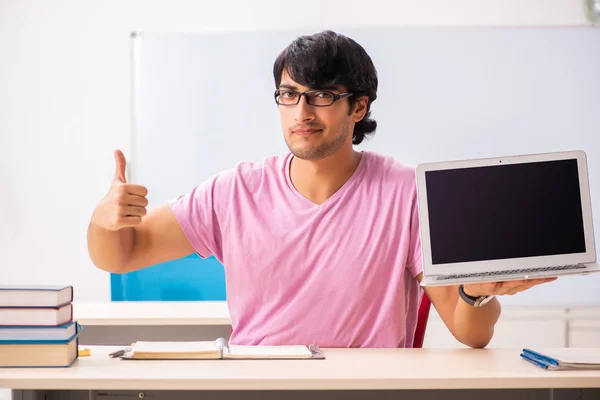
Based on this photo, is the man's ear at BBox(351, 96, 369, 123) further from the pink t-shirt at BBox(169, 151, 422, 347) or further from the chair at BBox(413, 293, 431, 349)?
the chair at BBox(413, 293, 431, 349)

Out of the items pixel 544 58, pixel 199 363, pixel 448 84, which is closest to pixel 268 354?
pixel 199 363

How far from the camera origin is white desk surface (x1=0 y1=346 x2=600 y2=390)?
124 cm

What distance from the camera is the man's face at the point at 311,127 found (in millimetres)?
1693

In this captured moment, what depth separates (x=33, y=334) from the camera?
137 centimetres

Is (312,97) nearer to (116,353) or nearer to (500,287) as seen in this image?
(500,287)

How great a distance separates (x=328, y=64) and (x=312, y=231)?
0.41 m

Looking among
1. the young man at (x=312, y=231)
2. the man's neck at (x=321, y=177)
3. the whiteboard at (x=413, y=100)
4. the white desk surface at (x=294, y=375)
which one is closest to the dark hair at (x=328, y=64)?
the young man at (x=312, y=231)

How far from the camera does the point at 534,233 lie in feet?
4.67

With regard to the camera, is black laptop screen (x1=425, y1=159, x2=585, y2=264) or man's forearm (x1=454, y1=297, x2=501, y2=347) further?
man's forearm (x1=454, y1=297, x2=501, y2=347)

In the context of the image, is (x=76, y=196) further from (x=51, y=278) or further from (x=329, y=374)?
(x=329, y=374)

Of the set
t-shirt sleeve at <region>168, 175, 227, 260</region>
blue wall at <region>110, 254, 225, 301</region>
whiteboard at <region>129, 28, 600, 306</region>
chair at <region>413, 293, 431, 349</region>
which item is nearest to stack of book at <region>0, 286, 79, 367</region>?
t-shirt sleeve at <region>168, 175, 227, 260</region>

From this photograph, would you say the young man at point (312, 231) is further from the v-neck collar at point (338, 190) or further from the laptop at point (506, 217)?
the laptop at point (506, 217)

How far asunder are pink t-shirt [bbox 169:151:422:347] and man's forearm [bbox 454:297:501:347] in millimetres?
135

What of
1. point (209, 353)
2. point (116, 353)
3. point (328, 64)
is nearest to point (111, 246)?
point (116, 353)
